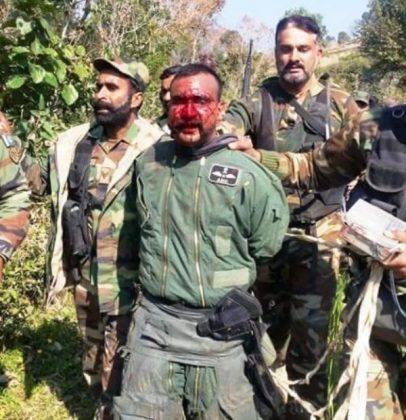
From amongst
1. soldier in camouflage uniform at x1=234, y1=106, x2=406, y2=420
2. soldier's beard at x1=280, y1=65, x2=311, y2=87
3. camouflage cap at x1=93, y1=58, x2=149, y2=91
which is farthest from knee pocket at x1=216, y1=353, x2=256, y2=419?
camouflage cap at x1=93, y1=58, x2=149, y2=91

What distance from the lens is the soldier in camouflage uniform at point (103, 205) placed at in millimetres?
3656

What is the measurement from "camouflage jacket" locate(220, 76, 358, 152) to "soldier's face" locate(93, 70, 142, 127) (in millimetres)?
547

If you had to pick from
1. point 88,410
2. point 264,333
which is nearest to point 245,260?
point 264,333

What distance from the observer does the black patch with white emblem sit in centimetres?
292

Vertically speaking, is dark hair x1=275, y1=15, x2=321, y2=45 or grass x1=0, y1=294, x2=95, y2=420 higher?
dark hair x1=275, y1=15, x2=321, y2=45

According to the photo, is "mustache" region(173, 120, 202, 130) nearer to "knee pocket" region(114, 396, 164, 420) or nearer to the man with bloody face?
the man with bloody face

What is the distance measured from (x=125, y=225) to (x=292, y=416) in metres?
1.46

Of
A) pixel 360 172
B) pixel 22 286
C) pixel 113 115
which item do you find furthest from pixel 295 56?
pixel 22 286

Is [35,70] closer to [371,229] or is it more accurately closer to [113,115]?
[113,115]

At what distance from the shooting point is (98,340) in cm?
418

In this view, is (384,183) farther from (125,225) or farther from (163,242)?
(125,225)

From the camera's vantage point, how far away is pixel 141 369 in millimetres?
2977

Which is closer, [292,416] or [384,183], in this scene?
[384,183]

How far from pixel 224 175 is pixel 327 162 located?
531 millimetres
